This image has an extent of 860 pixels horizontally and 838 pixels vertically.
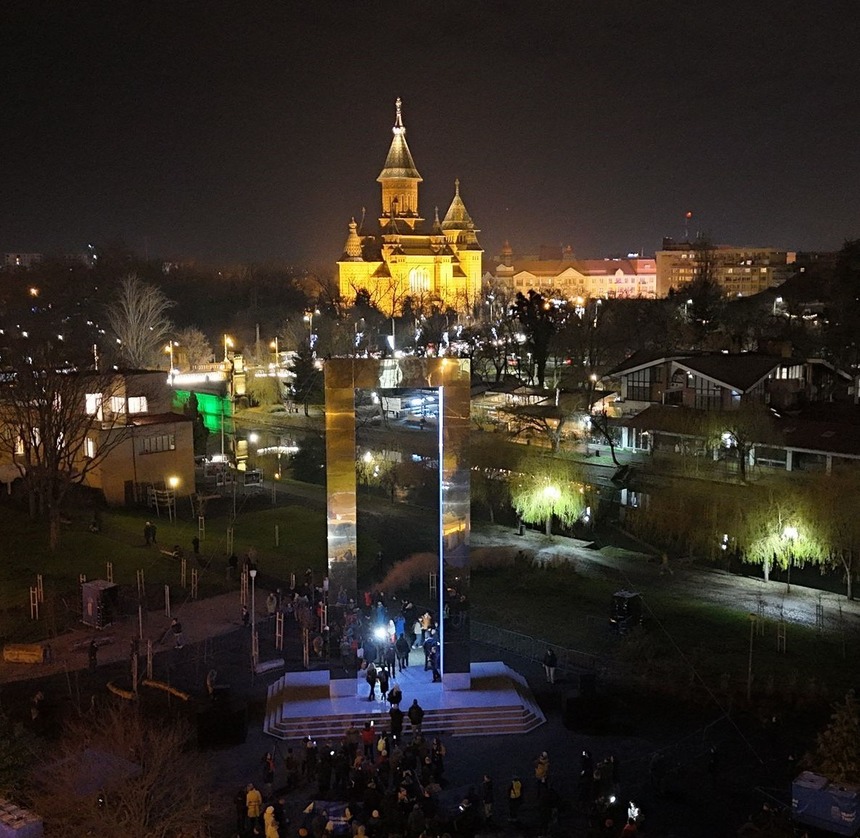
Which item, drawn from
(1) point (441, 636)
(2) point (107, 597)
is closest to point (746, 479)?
(1) point (441, 636)

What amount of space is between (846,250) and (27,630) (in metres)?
44.1

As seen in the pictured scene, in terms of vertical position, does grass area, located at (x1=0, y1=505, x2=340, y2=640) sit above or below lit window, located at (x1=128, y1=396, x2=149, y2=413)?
below

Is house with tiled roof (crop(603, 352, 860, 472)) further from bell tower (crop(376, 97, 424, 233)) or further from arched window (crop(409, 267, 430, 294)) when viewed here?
bell tower (crop(376, 97, 424, 233))

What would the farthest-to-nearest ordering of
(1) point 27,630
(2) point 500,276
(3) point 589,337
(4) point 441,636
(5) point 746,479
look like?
(2) point 500,276 < (3) point 589,337 < (5) point 746,479 < (1) point 27,630 < (4) point 441,636

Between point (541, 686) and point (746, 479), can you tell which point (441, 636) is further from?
point (746, 479)

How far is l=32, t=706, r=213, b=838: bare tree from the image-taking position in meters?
12.4

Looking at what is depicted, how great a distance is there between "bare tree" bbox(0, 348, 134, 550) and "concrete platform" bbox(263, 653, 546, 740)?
14.3 meters

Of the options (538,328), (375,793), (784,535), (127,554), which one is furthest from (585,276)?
(375,793)

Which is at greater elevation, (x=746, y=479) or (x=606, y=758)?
(x=746, y=479)

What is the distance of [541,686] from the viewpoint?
→ 18.7m

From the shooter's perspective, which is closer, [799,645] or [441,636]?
[441,636]

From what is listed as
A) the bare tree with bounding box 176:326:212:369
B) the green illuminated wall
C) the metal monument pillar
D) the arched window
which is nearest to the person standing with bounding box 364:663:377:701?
the metal monument pillar

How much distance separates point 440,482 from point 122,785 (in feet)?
23.9

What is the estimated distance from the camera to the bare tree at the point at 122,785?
1238 centimetres
